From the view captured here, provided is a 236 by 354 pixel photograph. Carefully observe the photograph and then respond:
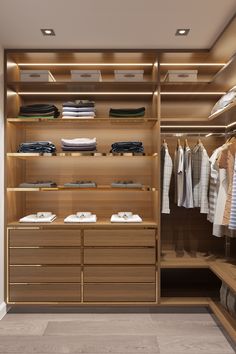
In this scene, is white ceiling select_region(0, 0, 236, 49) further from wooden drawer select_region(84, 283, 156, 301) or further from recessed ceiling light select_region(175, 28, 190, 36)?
wooden drawer select_region(84, 283, 156, 301)

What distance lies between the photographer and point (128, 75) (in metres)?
3.48

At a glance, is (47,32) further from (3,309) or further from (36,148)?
(3,309)

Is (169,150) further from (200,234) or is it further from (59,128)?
(59,128)

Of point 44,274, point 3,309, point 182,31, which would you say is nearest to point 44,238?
point 44,274

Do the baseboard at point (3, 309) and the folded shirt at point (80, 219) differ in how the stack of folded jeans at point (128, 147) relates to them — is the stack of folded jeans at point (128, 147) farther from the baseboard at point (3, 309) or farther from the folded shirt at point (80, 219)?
the baseboard at point (3, 309)

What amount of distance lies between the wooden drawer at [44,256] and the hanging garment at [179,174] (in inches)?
45.7

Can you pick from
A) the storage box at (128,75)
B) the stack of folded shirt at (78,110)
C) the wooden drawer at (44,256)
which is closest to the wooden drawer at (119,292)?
the wooden drawer at (44,256)

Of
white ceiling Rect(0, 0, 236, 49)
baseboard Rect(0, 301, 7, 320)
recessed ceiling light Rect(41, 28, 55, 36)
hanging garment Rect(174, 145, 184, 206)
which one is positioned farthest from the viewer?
hanging garment Rect(174, 145, 184, 206)

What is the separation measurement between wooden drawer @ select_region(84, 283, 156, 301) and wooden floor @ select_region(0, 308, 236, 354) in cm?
17

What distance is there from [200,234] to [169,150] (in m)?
1.02

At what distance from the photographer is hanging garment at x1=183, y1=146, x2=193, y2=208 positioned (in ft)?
11.5

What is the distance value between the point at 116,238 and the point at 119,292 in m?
0.53

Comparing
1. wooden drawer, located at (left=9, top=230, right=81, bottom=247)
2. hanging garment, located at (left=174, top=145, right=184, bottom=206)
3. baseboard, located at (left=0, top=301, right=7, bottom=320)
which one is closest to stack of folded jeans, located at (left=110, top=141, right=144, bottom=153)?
hanging garment, located at (left=174, top=145, right=184, bottom=206)

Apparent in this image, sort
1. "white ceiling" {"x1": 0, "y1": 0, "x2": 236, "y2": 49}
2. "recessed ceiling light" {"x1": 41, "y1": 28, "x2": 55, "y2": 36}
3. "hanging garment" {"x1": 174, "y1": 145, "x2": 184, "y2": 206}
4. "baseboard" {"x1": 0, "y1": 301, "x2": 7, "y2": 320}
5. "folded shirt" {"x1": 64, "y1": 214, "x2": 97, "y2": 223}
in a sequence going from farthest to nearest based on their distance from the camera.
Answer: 1. "hanging garment" {"x1": 174, "y1": 145, "x2": 184, "y2": 206}
2. "folded shirt" {"x1": 64, "y1": 214, "x2": 97, "y2": 223}
3. "baseboard" {"x1": 0, "y1": 301, "x2": 7, "y2": 320}
4. "recessed ceiling light" {"x1": 41, "y1": 28, "x2": 55, "y2": 36}
5. "white ceiling" {"x1": 0, "y1": 0, "x2": 236, "y2": 49}
